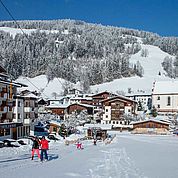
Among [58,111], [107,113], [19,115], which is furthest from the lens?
[58,111]

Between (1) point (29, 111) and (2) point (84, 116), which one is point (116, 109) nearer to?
(2) point (84, 116)

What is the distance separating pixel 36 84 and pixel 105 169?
137 meters

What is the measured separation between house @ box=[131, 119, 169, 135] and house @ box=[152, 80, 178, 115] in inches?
918

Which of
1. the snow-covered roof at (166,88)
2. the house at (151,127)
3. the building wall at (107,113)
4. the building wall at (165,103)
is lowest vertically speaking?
the house at (151,127)

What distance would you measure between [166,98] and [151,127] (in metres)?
26.4

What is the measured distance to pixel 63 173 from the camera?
13758 millimetres

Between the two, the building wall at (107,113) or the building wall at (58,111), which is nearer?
the building wall at (107,113)

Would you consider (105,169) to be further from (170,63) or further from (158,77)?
(170,63)

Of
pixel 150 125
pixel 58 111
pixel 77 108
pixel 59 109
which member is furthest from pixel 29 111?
pixel 58 111

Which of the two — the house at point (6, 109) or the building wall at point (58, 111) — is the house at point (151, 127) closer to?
the building wall at point (58, 111)

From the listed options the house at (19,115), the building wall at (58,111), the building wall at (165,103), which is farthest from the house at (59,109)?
the house at (19,115)

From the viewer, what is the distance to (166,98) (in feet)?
292

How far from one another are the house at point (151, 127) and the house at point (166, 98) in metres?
23.3

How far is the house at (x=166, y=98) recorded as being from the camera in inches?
3465
